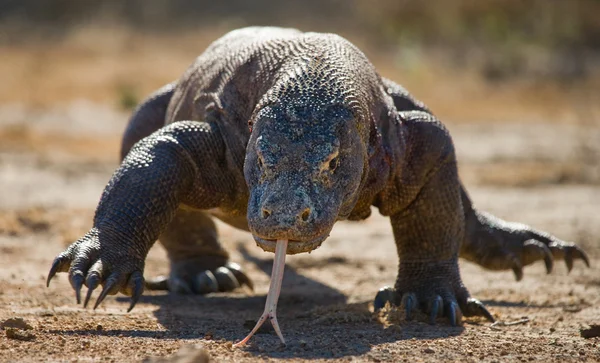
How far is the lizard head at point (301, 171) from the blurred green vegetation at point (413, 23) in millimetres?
16410

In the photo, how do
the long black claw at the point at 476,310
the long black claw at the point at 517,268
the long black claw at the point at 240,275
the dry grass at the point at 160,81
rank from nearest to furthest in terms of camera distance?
the long black claw at the point at 476,310, the long black claw at the point at 517,268, the long black claw at the point at 240,275, the dry grass at the point at 160,81

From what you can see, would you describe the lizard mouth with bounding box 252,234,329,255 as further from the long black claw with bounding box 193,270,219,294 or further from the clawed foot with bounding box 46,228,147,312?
the long black claw with bounding box 193,270,219,294

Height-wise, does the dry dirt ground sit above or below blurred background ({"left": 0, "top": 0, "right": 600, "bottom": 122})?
below

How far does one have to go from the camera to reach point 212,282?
683cm

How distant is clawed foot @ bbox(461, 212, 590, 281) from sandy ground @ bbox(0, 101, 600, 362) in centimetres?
22

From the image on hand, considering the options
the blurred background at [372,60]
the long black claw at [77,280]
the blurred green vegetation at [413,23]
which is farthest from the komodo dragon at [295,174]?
the blurred green vegetation at [413,23]

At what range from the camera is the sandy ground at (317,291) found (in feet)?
14.9

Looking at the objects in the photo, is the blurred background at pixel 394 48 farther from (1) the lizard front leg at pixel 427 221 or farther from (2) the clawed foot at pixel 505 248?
(1) the lizard front leg at pixel 427 221

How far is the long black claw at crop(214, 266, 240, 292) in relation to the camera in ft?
22.7

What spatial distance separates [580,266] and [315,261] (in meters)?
2.05

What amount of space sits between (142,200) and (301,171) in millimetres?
1102

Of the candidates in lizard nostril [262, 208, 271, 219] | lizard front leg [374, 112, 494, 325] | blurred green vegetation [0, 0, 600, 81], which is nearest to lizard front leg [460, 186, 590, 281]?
lizard front leg [374, 112, 494, 325]

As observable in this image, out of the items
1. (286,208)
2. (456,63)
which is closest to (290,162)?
(286,208)

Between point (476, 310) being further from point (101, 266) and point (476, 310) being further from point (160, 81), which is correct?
point (160, 81)
